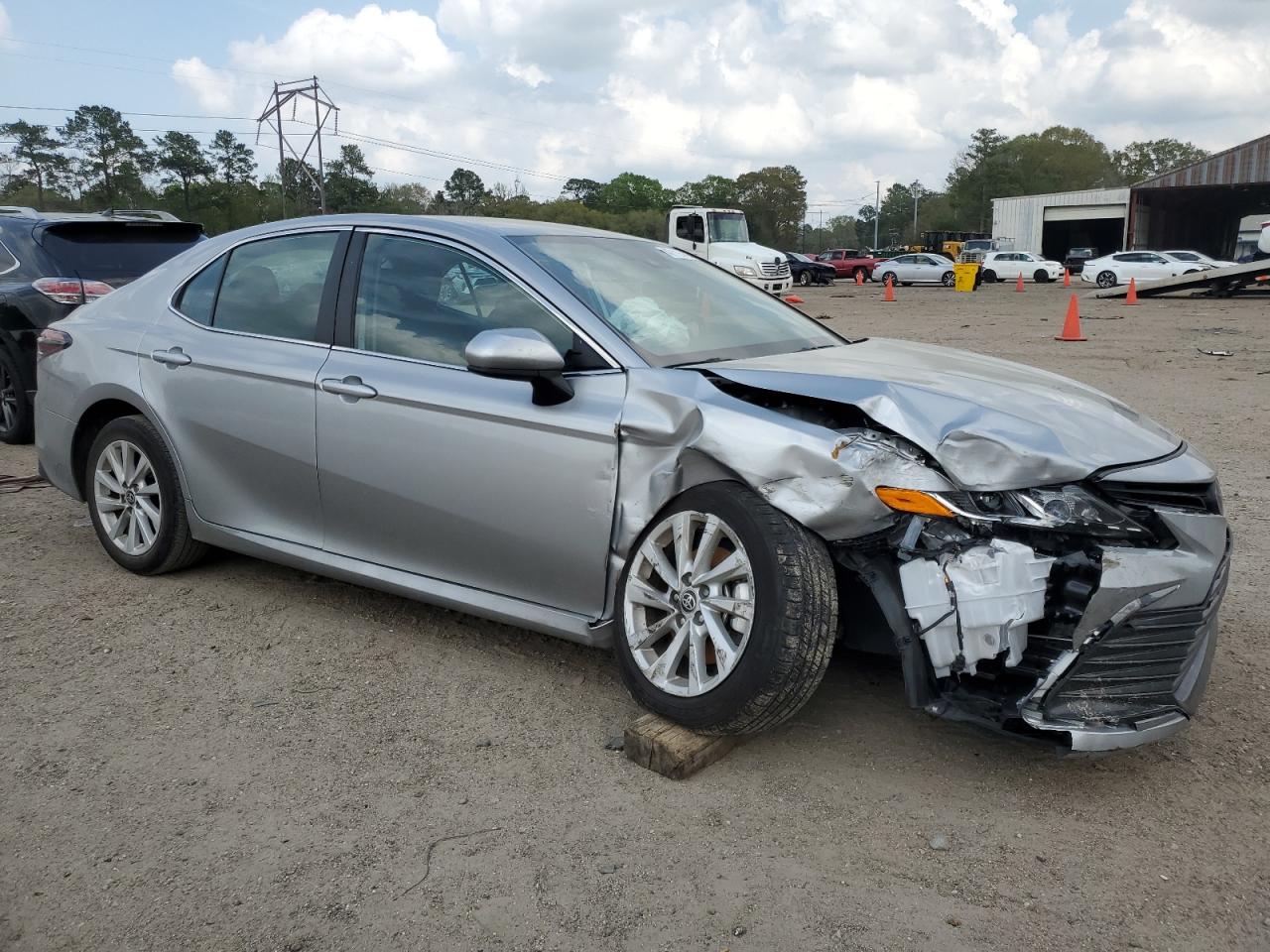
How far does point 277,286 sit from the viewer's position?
14.1 feet

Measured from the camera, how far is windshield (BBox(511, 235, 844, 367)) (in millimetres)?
→ 3580

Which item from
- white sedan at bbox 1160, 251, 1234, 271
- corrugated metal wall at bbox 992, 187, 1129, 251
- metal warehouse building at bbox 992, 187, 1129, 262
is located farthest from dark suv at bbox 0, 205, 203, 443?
metal warehouse building at bbox 992, 187, 1129, 262

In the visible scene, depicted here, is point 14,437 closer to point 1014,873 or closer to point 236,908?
point 236,908

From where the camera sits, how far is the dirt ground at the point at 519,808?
2.44 meters

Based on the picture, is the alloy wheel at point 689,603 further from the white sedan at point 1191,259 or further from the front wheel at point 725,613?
the white sedan at point 1191,259

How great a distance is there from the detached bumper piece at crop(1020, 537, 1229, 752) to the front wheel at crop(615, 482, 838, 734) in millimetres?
600

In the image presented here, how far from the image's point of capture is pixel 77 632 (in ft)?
13.7

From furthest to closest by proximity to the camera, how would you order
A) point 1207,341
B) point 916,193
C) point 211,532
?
point 916,193 → point 1207,341 → point 211,532

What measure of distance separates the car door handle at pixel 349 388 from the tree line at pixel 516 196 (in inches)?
411

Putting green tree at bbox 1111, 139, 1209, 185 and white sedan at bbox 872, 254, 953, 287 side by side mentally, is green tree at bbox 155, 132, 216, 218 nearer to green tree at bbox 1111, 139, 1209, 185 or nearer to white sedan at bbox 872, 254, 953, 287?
white sedan at bbox 872, 254, 953, 287

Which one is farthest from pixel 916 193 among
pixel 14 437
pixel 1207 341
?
pixel 14 437

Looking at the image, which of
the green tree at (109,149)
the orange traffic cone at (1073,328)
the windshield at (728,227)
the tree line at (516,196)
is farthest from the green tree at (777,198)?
the orange traffic cone at (1073,328)

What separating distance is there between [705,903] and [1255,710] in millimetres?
2113

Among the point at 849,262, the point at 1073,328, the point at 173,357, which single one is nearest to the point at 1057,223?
the point at 849,262
